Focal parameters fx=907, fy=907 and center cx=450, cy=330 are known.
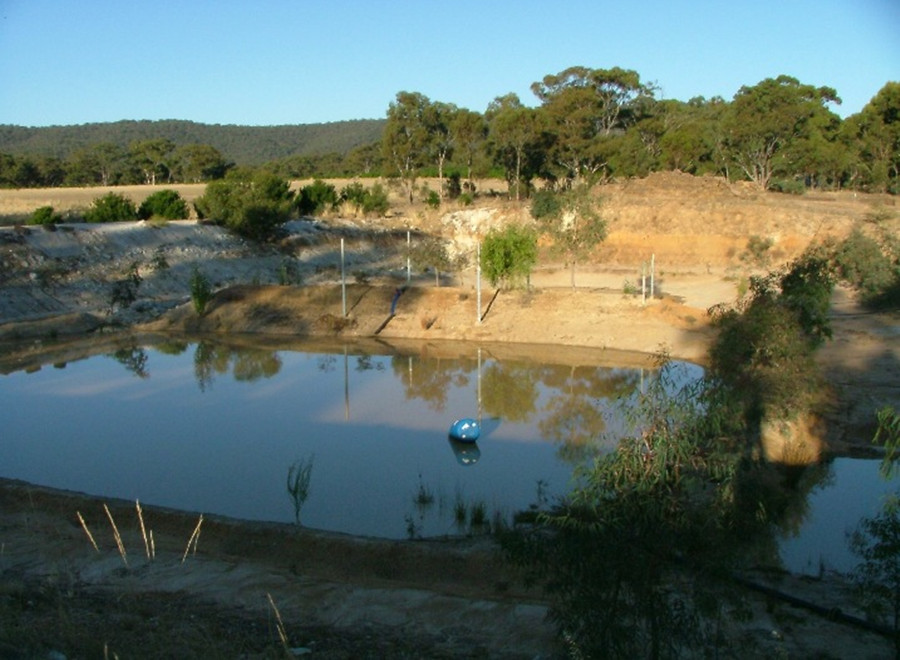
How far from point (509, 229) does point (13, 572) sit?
20384 millimetres

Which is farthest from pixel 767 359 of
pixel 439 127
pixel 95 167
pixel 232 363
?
pixel 95 167

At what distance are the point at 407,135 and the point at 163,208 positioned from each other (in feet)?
68.6

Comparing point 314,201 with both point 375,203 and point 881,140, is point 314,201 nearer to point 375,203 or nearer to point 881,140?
point 375,203

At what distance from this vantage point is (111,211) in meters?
38.6

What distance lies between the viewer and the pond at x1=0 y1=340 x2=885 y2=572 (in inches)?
435

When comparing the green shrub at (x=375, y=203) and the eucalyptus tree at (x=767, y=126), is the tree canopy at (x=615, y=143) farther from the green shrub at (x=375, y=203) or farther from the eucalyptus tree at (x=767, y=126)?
the green shrub at (x=375, y=203)

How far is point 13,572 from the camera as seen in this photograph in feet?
28.8

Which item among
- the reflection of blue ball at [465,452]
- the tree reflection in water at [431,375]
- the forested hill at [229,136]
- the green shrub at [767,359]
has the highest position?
the forested hill at [229,136]

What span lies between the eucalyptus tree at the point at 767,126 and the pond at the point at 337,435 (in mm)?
31901

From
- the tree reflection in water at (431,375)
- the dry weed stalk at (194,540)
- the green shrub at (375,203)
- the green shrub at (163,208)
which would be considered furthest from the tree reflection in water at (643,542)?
the green shrub at (375,203)

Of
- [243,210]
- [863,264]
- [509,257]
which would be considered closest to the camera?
[509,257]

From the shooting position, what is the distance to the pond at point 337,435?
11.1m

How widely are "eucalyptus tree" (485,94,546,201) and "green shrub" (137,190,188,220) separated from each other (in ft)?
65.9

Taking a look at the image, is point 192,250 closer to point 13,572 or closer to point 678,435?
point 13,572
